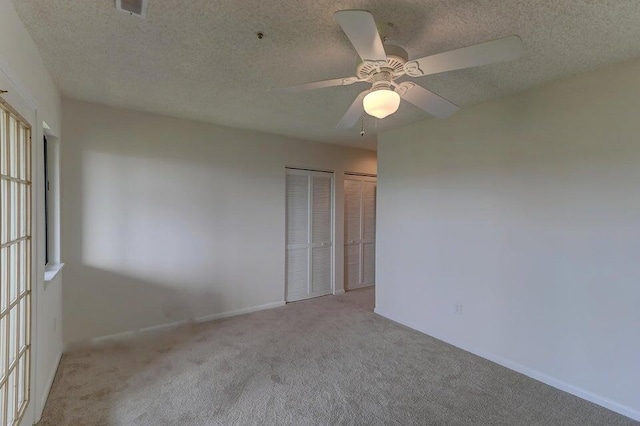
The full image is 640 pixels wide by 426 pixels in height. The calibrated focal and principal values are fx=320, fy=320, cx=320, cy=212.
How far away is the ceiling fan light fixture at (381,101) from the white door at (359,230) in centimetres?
352

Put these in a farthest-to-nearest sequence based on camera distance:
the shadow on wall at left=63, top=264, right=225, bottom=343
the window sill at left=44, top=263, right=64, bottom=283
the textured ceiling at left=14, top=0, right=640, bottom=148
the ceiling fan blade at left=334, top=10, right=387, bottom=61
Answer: the shadow on wall at left=63, top=264, right=225, bottom=343 → the window sill at left=44, top=263, right=64, bottom=283 → the textured ceiling at left=14, top=0, right=640, bottom=148 → the ceiling fan blade at left=334, top=10, right=387, bottom=61

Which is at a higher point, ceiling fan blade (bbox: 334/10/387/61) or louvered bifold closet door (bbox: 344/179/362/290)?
ceiling fan blade (bbox: 334/10/387/61)

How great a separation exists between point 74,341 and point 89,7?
2945mm

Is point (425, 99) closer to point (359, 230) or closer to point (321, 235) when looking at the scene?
point (321, 235)

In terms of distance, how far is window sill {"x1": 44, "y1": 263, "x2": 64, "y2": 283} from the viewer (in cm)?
238

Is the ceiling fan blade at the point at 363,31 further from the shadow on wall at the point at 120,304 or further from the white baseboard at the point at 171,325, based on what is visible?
the white baseboard at the point at 171,325

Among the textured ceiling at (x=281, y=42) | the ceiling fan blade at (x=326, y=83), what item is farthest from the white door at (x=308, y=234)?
the ceiling fan blade at (x=326, y=83)

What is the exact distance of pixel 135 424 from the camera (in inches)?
79.0

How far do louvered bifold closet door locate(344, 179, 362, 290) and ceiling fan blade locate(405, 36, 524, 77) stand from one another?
3626mm

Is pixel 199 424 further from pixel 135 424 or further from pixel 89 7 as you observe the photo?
pixel 89 7

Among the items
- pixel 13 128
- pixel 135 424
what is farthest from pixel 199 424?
pixel 13 128

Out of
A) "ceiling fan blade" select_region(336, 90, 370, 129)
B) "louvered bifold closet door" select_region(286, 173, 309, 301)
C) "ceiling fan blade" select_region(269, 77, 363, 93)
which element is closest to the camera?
"ceiling fan blade" select_region(269, 77, 363, 93)

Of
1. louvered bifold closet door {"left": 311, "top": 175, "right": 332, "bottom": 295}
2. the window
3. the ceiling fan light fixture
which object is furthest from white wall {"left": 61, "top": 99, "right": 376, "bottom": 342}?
the ceiling fan light fixture

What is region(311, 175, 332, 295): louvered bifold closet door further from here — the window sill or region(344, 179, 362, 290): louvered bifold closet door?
the window sill
